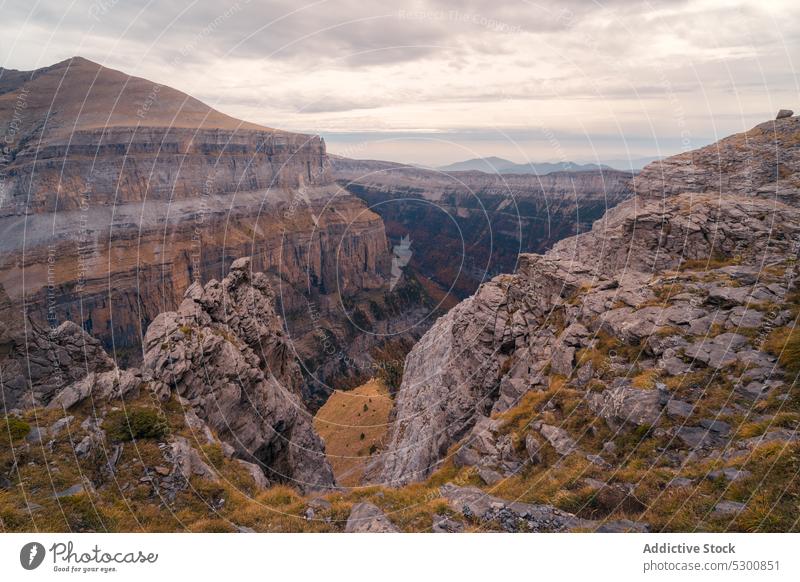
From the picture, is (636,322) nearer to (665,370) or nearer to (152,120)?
(665,370)

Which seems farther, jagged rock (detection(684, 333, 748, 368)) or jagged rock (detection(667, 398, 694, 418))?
jagged rock (detection(684, 333, 748, 368))

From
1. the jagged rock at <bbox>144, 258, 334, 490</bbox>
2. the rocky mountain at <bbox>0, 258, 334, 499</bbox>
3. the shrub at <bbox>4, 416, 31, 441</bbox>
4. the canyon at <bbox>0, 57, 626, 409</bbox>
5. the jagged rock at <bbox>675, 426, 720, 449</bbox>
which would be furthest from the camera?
the canyon at <bbox>0, 57, 626, 409</bbox>

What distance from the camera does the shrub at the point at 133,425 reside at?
2022cm

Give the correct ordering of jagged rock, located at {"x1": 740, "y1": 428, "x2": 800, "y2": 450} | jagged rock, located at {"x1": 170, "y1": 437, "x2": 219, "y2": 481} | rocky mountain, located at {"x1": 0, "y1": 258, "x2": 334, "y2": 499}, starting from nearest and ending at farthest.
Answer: jagged rock, located at {"x1": 740, "y1": 428, "x2": 800, "y2": 450}
jagged rock, located at {"x1": 170, "y1": 437, "x2": 219, "y2": 481}
rocky mountain, located at {"x1": 0, "y1": 258, "x2": 334, "y2": 499}

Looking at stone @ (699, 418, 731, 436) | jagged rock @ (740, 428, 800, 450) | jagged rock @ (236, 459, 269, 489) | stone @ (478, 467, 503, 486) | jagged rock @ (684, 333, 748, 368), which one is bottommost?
jagged rock @ (236, 459, 269, 489)

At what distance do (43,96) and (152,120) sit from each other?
38.3 meters

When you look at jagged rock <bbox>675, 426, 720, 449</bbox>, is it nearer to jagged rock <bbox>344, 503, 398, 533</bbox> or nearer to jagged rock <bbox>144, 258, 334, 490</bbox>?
jagged rock <bbox>344, 503, 398, 533</bbox>

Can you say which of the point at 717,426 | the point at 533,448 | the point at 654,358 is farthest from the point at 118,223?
the point at 717,426

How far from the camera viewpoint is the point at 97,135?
15588 centimetres

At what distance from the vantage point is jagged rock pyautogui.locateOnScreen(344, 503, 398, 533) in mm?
15633

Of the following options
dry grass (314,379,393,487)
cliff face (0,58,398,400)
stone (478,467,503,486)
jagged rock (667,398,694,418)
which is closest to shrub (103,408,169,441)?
stone (478,467,503,486)

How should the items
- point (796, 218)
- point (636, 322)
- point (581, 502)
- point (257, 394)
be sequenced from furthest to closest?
point (257, 394) < point (796, 218) < point (636, 322) < point (581, 502)

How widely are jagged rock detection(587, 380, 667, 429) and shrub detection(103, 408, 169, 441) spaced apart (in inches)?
889

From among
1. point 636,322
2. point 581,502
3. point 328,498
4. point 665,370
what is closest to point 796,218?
point 636,322
